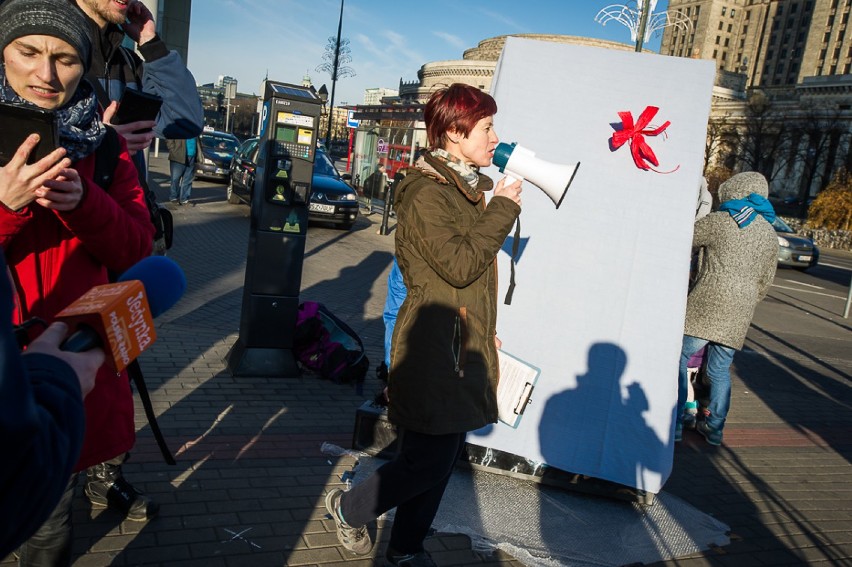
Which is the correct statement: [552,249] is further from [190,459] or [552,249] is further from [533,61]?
[190,459]

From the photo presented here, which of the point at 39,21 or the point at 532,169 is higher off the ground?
the point at 39,21

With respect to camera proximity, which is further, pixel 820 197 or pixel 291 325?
pixel 820 197

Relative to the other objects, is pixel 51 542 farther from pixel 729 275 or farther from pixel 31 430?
pixel 729 275

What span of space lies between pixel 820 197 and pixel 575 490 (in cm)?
3878

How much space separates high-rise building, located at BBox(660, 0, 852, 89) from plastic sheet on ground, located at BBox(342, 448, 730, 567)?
12350 centimetres

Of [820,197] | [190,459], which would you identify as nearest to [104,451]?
[190,459]

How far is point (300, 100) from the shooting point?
17.5ft

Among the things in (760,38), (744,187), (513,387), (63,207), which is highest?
(760,38)

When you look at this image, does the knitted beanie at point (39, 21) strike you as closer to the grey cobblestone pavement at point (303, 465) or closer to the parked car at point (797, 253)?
the grey cobblestone pavement at point (303, 465)

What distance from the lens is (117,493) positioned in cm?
322

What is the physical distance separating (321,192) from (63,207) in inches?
504

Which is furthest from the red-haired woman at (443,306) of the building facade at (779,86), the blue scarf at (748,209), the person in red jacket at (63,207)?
the building facade at (779,86)

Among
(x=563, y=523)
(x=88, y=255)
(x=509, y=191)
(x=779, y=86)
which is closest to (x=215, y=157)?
(x=563, y=523)

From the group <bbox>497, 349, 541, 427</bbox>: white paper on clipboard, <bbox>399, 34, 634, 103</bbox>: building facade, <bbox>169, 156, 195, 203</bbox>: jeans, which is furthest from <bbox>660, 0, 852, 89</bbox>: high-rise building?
<bbox>497, 349, 541, 427</bbox>: white paper on clipboard
